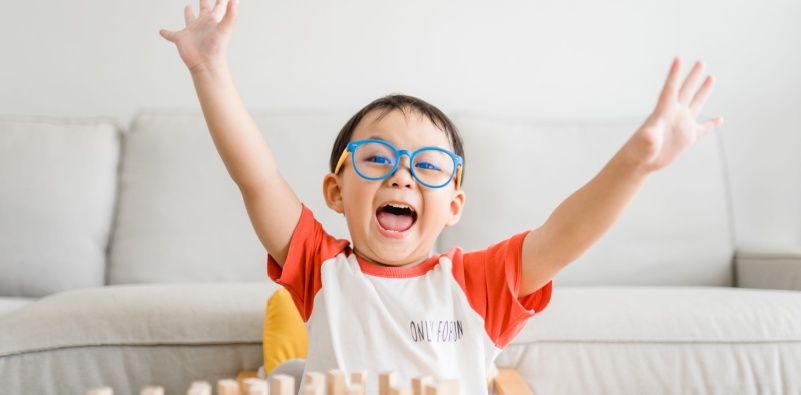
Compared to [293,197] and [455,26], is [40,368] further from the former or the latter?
[455,26]

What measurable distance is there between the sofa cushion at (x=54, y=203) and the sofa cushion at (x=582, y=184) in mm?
961

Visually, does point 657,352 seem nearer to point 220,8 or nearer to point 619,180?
point 619,180

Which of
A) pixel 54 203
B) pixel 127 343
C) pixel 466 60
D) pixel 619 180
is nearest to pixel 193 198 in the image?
pixel 54 203

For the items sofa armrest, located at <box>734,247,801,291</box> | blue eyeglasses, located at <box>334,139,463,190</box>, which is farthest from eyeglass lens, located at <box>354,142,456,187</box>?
sofa armrest, located at <box>734,247,801,291</box>

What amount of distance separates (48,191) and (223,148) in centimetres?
131

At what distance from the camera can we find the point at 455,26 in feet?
8.21

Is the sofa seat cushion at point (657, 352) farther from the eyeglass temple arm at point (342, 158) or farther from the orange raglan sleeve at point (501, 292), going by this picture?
the eyeglass temple arm at point (342, 158)

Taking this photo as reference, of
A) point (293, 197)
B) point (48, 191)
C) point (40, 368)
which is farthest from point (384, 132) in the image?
point (48, 191)

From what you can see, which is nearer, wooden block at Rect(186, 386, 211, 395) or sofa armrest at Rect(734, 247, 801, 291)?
wooden block at Rect(186, 386, 211, 395)

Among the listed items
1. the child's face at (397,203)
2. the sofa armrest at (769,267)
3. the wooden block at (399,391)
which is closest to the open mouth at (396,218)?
the child's face at (397,203)

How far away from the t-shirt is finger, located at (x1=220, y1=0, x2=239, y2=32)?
277 millimetres

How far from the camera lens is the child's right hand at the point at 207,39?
0.92m

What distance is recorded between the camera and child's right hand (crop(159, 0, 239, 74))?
3.02ft

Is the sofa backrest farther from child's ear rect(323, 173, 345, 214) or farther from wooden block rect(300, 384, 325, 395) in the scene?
wooden block rect(300, 384, 325, 395)
